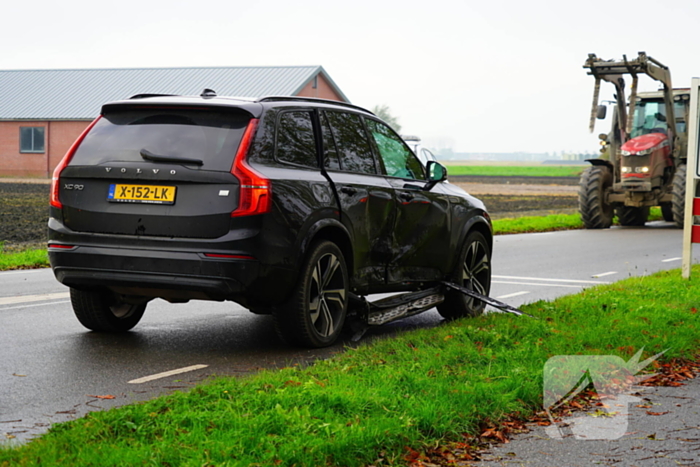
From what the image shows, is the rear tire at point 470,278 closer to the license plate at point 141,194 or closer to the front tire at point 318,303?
the front tire at point 318,303

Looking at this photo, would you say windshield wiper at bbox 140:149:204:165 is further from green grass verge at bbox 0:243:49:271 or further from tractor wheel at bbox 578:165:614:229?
tractor wheel at bbox 578:165:614:229

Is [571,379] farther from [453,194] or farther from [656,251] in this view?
[656,251]

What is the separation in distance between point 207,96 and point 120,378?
96.7 inches

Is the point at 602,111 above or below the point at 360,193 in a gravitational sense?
above

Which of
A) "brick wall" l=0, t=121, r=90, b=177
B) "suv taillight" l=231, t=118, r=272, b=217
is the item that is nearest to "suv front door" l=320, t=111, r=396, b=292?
"suv taillight" l=231, t=118, r=272, b=217

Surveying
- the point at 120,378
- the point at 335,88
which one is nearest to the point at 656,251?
the point at 120,378

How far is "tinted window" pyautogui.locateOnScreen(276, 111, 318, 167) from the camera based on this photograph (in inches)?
288

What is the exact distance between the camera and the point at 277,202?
6.90m

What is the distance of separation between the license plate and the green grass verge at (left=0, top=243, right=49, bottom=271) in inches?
297

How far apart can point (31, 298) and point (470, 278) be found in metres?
4.61

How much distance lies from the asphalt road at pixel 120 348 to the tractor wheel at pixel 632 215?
47.1ft

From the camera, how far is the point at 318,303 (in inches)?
296

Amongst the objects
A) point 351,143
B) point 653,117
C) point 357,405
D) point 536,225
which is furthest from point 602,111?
point 357,405

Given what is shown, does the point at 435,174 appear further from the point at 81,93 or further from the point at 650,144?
the point at 81,93
